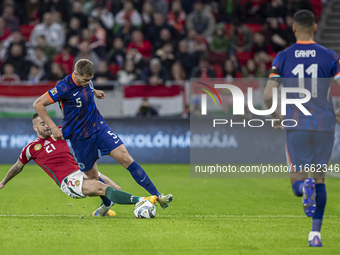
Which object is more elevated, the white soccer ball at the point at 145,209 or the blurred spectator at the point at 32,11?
the blurred spectator at the point at 32,11

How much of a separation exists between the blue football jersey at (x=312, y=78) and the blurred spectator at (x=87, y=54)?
10790mm

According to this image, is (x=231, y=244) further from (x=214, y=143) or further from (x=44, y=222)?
(x=214, y=143)

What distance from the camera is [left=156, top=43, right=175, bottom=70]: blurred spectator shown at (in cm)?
1520

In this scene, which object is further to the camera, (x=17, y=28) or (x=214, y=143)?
(x=17, y=28)

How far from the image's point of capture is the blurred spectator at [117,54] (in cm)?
1563

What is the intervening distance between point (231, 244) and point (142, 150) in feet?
29.6

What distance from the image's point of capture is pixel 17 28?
17.0 m

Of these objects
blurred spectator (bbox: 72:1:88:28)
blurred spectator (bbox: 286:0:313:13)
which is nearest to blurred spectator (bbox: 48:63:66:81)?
blurred spectator (bbox: 72:1:88:28)

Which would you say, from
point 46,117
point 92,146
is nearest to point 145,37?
point 92,146

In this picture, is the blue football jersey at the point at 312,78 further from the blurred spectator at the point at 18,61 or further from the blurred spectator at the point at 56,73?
the blurred spectator at the point at 18,61

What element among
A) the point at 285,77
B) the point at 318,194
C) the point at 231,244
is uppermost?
the point at 285,77

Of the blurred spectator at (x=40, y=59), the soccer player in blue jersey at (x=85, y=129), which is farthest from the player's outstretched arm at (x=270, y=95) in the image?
the blurred spectator at (x=40, y=59)

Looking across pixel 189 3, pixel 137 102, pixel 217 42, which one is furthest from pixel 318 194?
pixel 189 3

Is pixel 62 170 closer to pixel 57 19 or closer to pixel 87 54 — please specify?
pixel 87 54
